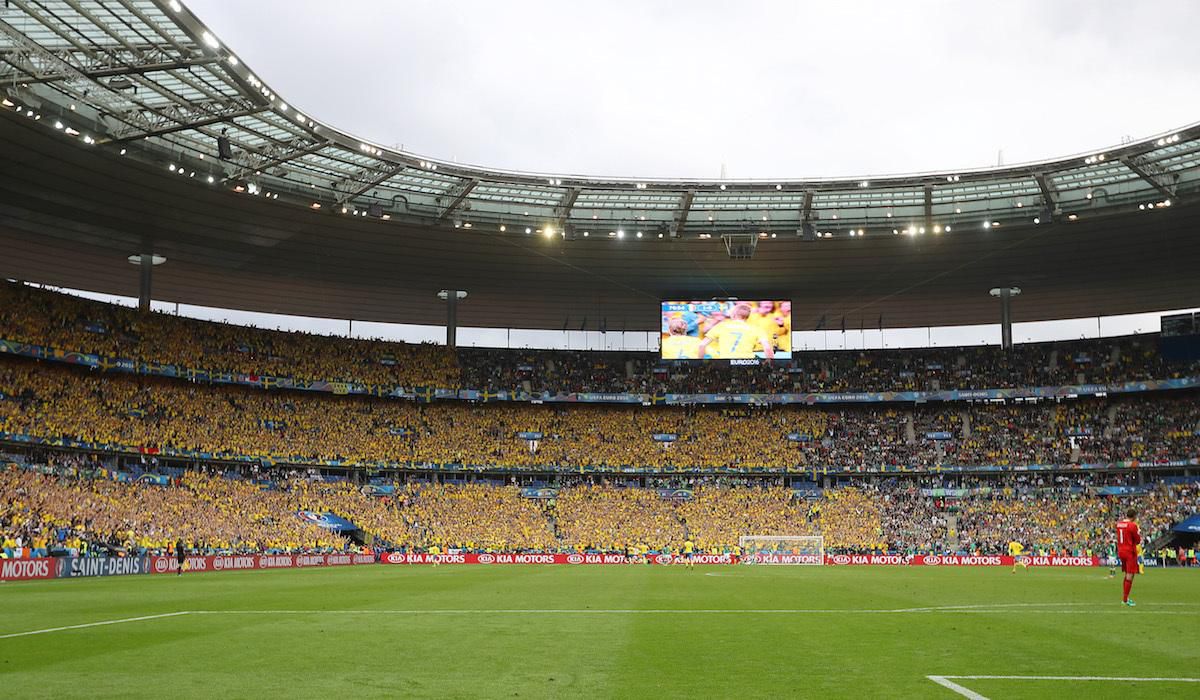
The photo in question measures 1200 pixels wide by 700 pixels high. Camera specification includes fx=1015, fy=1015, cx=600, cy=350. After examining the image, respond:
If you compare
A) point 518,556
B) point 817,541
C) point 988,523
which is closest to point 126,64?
point 518,556

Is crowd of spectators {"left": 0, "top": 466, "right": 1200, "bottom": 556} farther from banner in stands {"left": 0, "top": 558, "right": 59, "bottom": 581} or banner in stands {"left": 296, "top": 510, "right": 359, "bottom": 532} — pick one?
banner in stands {"left": 0, "top": 558, "right": 59, "bottom": 581}

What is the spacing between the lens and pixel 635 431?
253 ft

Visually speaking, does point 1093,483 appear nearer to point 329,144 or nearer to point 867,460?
point 867,460

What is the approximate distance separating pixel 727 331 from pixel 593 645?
188 feet

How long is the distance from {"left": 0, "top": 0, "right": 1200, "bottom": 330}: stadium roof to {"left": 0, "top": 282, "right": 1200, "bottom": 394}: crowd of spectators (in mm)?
3151

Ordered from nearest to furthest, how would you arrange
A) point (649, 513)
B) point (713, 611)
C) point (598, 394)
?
point (713, 611) → point (649, 513) → point (598, 394)

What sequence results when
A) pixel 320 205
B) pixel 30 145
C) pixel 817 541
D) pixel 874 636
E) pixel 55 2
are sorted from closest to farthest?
1. pixel 874 636
2. pixel 55 2
3. pixel 30 145
4. pixel 320 205
5. pixel 817 541

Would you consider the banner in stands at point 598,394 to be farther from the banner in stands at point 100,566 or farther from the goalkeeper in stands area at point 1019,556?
the banner in stands at point 100,566

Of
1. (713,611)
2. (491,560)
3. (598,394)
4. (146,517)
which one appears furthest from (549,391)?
(713,611)

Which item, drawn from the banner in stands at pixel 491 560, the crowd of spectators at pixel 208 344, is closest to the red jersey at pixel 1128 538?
the banner in stands at pixel 491 560

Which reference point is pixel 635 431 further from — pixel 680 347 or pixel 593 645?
pixel 593 645

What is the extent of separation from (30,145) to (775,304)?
149ft

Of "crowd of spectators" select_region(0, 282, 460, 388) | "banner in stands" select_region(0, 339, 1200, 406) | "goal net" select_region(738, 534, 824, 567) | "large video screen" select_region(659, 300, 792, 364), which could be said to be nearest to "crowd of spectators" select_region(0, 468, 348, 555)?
"banner in stands" select_region(0, 339, 1200, 406)

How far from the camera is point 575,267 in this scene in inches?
2571
